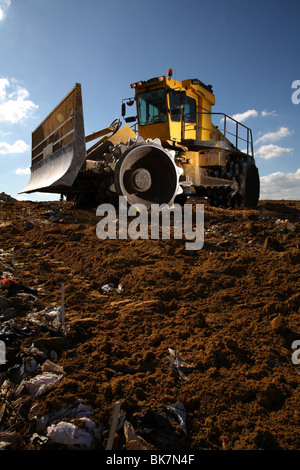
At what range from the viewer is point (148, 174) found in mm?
6152

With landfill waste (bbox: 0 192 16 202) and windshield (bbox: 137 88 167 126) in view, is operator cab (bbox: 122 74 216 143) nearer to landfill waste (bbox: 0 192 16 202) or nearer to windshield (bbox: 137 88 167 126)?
windshield (bbox: 137 88 167 126)

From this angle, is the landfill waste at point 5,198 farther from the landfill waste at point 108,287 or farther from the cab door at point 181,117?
the landfill waste at point 108,287

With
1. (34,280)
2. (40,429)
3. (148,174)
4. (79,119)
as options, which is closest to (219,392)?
(40,429)

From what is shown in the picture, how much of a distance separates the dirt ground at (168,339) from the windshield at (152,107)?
4402 millimetres

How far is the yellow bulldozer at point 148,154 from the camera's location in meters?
6.10

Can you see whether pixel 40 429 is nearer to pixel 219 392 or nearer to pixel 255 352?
pixel 219 392

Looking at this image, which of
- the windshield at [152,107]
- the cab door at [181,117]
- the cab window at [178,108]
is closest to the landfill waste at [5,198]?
the windshield at [152,107]

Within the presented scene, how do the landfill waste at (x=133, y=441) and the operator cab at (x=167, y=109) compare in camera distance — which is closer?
the landfill waste at (x=133, y=441)

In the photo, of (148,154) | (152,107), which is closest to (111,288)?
(148,154)

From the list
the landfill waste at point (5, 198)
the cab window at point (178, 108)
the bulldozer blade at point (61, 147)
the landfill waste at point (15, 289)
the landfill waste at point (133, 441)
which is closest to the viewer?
the landfill waste at point (133, 441)

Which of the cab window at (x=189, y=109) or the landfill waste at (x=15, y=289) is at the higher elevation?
the cab window at (x=189, y=109)

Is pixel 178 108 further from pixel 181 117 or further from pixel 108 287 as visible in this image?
pixel 108 287

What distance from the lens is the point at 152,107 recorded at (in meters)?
7.72

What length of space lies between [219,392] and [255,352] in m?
0.49
